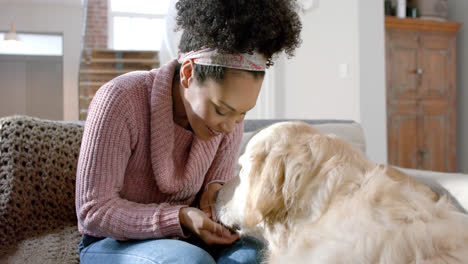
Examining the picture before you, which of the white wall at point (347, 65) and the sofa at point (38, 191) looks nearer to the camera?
the sofa at point (38, 191)

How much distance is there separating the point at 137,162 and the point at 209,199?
0.26 meters

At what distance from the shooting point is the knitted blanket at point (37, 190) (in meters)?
1.45

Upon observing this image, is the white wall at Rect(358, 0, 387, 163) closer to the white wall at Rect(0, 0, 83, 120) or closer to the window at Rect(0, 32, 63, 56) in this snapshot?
the white wall at Rect(0, 0, 83, 120)

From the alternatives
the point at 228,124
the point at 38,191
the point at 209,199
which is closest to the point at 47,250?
the point at 38,191

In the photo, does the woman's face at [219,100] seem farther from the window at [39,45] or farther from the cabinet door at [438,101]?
the window at [39,45]

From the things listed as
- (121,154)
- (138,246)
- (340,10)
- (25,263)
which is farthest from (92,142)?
(340,10)

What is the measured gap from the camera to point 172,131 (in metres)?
1.26

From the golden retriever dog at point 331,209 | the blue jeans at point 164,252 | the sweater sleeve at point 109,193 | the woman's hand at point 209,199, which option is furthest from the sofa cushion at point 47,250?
the golden retriever dog at point 331,209

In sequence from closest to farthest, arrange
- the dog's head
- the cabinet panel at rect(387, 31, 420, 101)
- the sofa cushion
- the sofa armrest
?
the dog's head < the sofa cushion < the sofa armrest < the cabinet panel at rect(387, 31, 420, 101)

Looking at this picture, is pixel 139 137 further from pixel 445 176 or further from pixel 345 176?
pixel 445 176

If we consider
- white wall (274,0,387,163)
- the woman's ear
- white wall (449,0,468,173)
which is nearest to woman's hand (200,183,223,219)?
the woman's ear

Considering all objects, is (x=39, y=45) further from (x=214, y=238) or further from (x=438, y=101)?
(x=214, y=238)

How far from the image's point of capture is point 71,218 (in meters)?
1.66

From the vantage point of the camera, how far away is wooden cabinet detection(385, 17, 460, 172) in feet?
14.5
